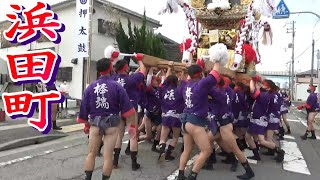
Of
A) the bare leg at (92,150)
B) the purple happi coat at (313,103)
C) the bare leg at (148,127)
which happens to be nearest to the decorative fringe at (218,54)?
the bare leg at (92,150)

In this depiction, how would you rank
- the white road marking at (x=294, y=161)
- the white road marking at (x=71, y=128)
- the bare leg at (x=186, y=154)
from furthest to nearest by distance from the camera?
the white road marking at (x=71, y=128) < the white road marking at (x=294, y=161) < the bare leg at (x=186, y=154)

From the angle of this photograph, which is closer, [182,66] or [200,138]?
[200,138]

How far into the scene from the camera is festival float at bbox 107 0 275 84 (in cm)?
844

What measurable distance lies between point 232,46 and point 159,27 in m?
15.2

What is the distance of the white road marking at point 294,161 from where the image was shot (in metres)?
6.94

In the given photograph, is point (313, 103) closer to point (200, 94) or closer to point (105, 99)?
point (200, 94)

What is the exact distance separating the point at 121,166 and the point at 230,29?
203 inches

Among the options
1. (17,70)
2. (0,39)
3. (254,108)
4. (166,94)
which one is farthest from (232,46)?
(0,39)

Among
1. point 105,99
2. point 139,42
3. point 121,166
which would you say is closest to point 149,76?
point 121,166

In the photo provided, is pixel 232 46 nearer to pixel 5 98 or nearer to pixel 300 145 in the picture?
pixel 300 145

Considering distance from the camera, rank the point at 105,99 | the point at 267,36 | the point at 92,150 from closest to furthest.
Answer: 1. the point at 105,99
2. the point at 92,150
3. the point at 267,36

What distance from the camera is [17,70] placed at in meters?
7.08

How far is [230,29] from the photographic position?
946 centimetres

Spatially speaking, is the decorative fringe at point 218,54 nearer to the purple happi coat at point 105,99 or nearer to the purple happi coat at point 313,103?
the purple happi coat at point 105,99
